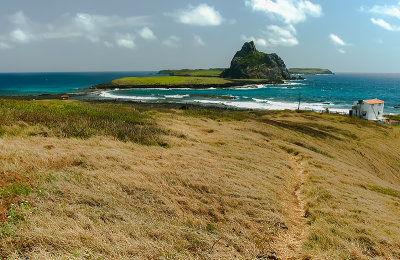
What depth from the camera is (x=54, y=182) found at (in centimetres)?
880

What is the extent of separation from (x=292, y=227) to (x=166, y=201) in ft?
16.9

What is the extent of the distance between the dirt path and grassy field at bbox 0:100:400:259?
5cm

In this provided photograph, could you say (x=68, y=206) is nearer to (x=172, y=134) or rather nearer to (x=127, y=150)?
(x=127, y=150)

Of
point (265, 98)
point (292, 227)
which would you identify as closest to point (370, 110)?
point (265, 98)

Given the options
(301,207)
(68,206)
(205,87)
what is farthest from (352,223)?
(205,87)

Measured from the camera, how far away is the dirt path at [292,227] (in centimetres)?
784

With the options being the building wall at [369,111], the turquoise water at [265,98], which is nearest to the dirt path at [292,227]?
the building wall at [369,111]

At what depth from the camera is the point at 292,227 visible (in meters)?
9.34

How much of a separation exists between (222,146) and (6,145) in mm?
13647

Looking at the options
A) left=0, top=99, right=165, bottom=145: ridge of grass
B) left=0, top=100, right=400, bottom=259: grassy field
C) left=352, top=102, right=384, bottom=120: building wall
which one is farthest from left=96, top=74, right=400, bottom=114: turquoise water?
left=0, top=100, right=400, bottom=259: grassy field

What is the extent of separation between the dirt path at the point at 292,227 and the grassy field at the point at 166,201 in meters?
0.05

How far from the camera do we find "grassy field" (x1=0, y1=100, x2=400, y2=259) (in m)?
6.75

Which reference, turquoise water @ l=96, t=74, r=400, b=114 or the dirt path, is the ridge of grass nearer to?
the dirt path

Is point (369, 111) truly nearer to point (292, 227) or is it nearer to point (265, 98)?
point (265, 98)
